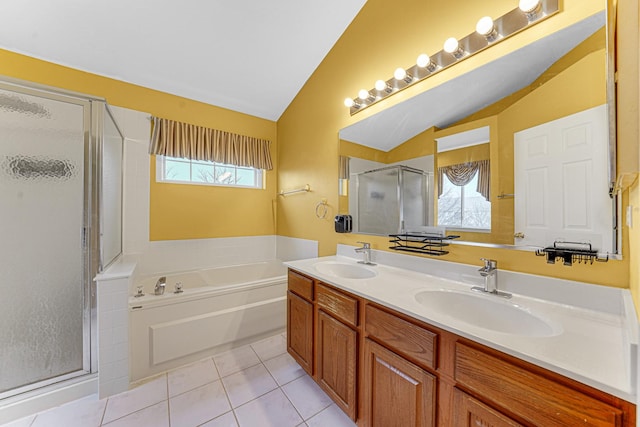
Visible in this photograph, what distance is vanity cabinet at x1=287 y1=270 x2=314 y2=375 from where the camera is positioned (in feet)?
5.37

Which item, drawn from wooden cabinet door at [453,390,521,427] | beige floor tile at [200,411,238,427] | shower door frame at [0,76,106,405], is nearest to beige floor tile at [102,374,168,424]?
shower door frame at [0,76,106,405]

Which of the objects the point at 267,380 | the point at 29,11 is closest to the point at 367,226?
the point at 267,380

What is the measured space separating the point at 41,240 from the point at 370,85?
2563 mm

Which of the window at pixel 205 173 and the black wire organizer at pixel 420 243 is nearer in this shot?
the black wire organizer at pixel 420 243

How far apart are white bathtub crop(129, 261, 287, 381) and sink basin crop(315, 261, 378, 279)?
27.2 inches

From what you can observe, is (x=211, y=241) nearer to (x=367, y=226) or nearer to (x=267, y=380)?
(x=267, y=380)

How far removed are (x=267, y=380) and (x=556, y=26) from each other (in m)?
2.62

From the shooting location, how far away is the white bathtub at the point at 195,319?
178 centimetres

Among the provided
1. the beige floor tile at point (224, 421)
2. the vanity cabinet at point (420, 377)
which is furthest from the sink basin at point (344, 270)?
the beige floor tile at point (224, 421)

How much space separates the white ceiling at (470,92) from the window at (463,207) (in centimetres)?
41

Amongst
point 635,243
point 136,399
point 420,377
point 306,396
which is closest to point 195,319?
point 136,399

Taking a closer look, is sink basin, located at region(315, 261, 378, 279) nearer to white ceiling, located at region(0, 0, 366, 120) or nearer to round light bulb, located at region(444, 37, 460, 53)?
round light bulb, located at region(444, 37, 460, 53)

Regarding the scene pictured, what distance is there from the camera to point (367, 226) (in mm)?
2047

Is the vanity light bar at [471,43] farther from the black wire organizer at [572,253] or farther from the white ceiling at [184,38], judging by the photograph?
the black wire organizer at [572,253]
